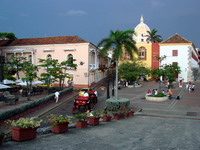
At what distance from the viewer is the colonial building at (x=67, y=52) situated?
34156 mm

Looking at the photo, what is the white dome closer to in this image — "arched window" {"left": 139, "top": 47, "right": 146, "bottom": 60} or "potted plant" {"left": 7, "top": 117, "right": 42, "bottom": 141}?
"arched window" {"left": 139, "top": 47, "right": 146, "bottom": 60}

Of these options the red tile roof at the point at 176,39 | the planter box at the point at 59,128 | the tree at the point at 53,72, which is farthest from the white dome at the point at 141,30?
the planter box at the point at 59,128

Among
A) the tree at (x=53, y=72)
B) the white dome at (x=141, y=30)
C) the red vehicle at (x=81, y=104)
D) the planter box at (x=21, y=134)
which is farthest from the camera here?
the white dome at (x=141, y=30)

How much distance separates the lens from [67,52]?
114 ft

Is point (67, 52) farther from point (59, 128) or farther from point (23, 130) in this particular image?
point (23, 130)

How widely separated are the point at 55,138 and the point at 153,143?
3.46 m

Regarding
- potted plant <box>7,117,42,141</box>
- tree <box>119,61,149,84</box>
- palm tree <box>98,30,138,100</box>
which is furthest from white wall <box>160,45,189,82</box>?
potted plant <box>7,117,42,141</box>

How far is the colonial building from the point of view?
34.2m

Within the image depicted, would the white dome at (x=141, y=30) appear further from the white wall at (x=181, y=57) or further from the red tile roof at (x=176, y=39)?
the white wall at (x=181, y=57)

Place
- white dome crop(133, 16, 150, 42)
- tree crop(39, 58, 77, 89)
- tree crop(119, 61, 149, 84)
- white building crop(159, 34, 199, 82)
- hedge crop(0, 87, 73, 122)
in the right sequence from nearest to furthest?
1. hedge crop(0, 87, 73, 122)
2. tree crop(39, 58, 77, 89)
3. tree crop(119, 61, 149, 84)
4. white building crop(159, 34, 199, 82)
5. white dome crop(133, 16, 150, 42)

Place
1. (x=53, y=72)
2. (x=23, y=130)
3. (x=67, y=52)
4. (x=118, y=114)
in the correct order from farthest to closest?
(x=67, y=52)
(x=53, y=72)
(x=118, y=114)
(x=23, y=130)

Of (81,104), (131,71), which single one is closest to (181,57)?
(131,71)

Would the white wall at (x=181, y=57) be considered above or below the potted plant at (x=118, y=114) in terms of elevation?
above

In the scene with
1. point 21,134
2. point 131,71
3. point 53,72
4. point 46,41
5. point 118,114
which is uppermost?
point 46,41
